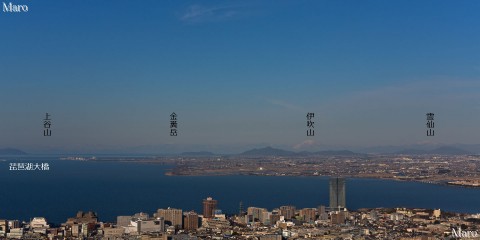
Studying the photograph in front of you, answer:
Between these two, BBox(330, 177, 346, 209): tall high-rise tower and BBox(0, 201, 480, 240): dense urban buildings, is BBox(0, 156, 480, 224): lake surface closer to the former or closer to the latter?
BBox(330, 177, 346, 209): tall high-rise tower

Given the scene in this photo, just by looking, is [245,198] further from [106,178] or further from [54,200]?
[106,178]

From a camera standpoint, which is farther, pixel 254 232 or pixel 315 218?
pixel 315 218

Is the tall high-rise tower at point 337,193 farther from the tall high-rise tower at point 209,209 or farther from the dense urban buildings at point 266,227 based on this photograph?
the tall high-rise tower at point 209,209

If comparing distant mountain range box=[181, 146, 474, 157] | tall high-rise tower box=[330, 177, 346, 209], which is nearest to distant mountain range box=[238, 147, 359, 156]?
distant mountain range box=[181, 146, 474, 157]

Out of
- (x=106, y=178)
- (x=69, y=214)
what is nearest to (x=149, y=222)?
(x=69, y=214)

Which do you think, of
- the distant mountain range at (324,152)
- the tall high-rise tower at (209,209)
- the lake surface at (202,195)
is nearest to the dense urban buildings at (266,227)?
the tall high-rise tower at (209,209)

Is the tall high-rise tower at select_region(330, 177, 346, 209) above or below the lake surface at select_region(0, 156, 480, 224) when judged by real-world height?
above

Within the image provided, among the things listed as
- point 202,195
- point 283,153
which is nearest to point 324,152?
point 283,153

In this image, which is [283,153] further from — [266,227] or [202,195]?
[266,227]
